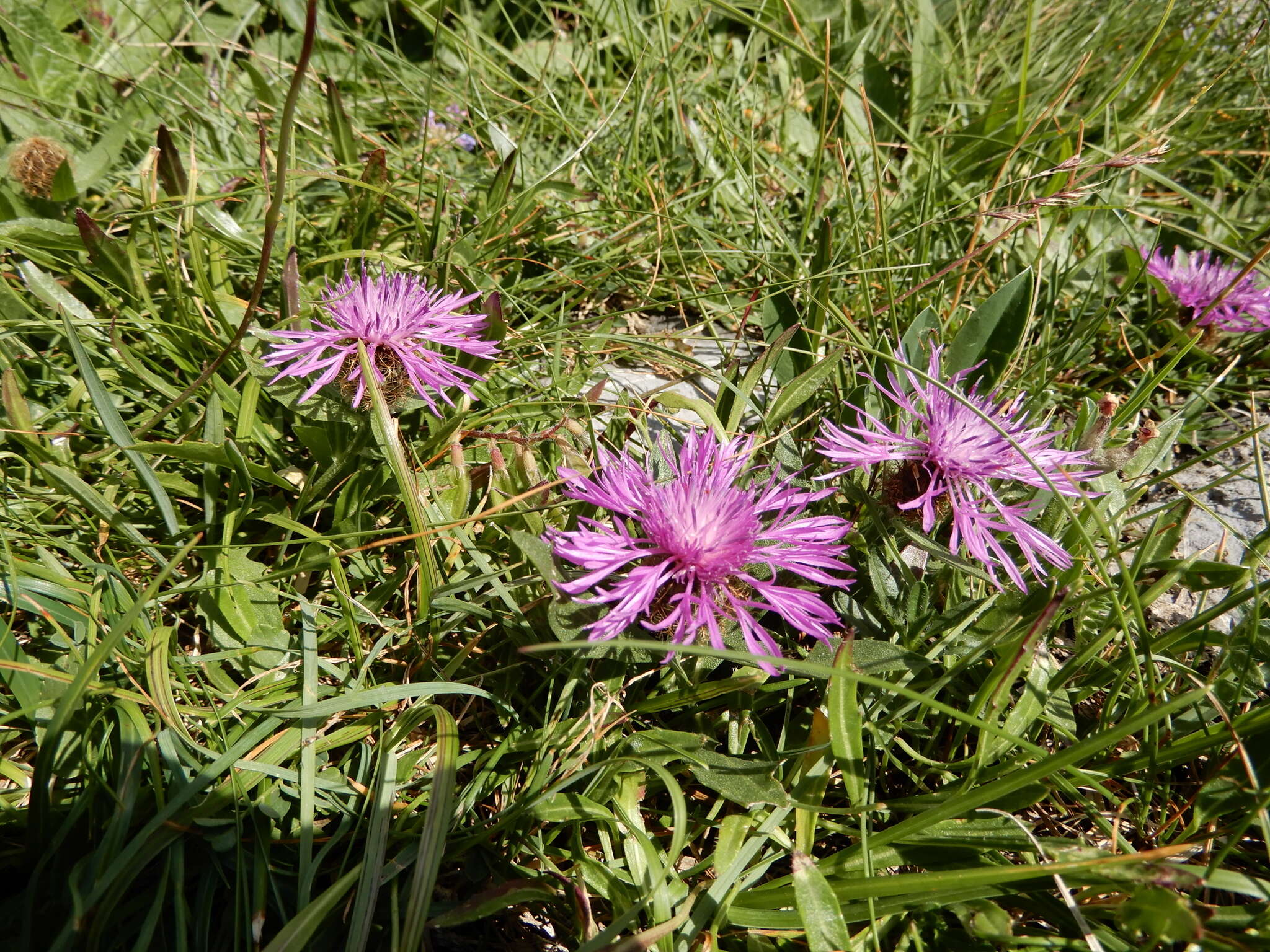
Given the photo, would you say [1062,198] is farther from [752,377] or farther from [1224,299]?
[1224,299]

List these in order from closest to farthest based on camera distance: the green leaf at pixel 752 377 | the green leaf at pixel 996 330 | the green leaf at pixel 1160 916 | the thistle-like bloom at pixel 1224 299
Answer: the green leaf at pixel 1160 916 → the green leaf at pixel 752 377 → the green leaf at pixel 996 330 → the thistle-like bloom at pixel 1224 299

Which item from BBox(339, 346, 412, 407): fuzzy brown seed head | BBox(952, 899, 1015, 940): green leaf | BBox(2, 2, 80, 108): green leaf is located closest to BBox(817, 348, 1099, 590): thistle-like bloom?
BBox(952, 899, 1015, 940): green leaf

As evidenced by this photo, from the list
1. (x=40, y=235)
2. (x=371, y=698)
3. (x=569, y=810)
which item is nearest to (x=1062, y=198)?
(x=569, y=810)

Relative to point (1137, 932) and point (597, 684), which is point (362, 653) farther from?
point (1137, 932)

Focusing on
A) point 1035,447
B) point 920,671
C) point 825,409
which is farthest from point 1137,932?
point 825,409

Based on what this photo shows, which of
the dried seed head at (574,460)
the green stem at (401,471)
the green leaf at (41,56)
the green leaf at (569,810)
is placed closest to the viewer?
the green leaf at (569,810)

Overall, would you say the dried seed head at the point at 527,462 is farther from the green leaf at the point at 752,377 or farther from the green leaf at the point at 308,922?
the green leaf at the point at 308,922

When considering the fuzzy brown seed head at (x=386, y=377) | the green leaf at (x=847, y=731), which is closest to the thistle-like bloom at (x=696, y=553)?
the green leaf at (x=847, y=731)
